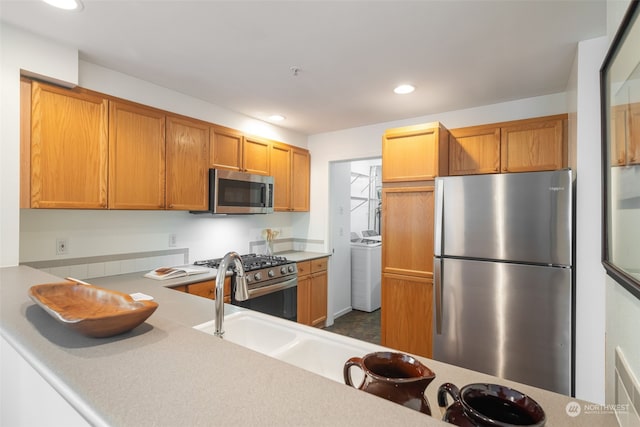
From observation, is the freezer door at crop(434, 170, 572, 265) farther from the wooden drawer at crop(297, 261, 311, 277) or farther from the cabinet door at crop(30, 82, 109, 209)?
the cabinet door at crop(30, 82, 109, 209)

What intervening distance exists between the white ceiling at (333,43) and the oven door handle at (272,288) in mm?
1728

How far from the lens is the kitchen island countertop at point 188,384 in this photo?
54 cm

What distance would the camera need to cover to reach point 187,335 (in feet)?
2.91

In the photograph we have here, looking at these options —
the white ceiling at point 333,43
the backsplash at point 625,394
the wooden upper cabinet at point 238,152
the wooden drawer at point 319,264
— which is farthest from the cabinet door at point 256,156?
the backsplash at point 625,394

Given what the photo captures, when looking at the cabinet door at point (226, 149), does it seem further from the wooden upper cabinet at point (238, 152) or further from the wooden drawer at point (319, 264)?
the wooden drawer at point (319, 264)

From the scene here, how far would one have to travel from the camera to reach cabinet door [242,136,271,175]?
3.26 m

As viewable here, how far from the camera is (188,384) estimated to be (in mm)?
635

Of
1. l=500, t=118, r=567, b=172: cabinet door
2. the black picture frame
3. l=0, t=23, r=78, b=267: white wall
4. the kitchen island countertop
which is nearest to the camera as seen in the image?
the kitchen island countertop

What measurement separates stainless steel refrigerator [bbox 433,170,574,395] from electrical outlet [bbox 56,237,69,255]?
266 centimetres

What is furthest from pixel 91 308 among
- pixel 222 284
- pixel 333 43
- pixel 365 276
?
pixel 365 276

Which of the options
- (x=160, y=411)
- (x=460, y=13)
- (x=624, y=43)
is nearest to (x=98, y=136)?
(x=160, y=411)

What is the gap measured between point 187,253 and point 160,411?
2.66 meters

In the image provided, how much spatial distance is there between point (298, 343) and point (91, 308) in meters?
0.72

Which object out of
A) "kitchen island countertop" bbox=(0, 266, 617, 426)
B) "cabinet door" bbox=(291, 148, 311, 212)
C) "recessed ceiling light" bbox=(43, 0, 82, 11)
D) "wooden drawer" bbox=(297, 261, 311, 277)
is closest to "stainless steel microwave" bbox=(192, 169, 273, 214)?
"cabinet door" bbox=(291, 148, 311, 212)
